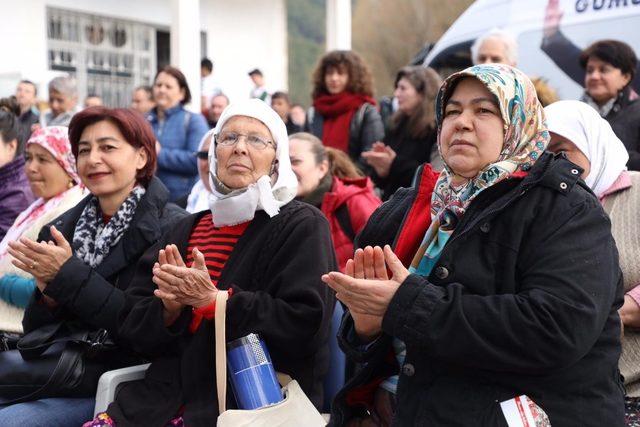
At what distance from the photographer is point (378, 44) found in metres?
35.4

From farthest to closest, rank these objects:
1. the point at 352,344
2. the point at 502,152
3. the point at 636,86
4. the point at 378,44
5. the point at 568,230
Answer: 1. the point at 378,44
2. the point at 636,86
3. the point at 352,344
4. the point at 502,152
5. the point at 568,230

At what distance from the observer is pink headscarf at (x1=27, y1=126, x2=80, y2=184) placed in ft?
13.3

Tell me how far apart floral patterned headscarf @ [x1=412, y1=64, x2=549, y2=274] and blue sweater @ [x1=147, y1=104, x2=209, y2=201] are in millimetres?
3930

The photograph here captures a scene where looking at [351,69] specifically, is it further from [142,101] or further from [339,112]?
[142,101]

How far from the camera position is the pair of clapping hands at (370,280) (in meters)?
2.10

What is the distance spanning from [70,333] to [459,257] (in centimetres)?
180

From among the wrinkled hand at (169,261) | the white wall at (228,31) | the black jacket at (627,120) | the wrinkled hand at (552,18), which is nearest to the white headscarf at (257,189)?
the wrinkled hand at (169,261)

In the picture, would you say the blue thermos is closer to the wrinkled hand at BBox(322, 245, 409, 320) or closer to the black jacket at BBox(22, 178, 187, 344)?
the wrinkled hand at BBox(322, 245, 409, 320)

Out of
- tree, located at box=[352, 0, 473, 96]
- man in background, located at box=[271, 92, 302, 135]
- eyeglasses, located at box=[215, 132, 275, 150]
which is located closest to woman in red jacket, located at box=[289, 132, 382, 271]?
eyeglasses, located at box=[215, 132, 275, 150]

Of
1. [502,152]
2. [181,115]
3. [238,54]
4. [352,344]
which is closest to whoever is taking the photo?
[502,152]

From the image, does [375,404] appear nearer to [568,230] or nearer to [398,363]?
[398,363]

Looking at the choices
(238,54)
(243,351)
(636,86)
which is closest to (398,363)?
(243,351)

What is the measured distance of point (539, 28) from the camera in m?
6.64

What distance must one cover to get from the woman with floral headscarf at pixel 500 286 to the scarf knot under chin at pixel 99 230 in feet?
4.66
